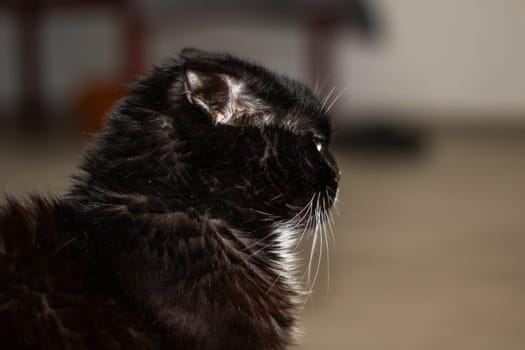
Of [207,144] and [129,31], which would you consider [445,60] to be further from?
[207,144]

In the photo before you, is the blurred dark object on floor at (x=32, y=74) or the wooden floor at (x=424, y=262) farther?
the blurred dark object on floor at (x=32, y=74)

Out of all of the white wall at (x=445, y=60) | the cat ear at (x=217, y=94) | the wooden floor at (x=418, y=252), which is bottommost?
the wooden floor at (x=418, y=252)

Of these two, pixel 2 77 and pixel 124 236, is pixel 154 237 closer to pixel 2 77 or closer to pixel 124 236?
pixel 124 236

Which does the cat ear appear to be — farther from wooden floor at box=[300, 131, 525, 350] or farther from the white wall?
the white wall

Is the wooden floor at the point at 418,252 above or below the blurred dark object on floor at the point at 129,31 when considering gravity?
below

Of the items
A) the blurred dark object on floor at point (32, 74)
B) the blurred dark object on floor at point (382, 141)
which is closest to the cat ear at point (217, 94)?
the blurred dark object on floor at point (382, 141)

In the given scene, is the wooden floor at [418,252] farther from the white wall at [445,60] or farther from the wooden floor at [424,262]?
the white wall at [445,60]

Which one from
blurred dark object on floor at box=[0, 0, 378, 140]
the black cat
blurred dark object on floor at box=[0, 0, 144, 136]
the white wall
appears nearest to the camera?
the black cat

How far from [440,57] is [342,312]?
2.72 metres

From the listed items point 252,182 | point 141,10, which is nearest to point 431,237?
point 141,10

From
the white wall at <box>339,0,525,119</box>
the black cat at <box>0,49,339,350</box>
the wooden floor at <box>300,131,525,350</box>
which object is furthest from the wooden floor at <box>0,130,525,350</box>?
the white wall at <box>339,0,525,119</box>

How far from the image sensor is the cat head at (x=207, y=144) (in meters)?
0.90

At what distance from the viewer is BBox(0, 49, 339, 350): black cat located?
2.73 feet

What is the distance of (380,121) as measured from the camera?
13.1ft
